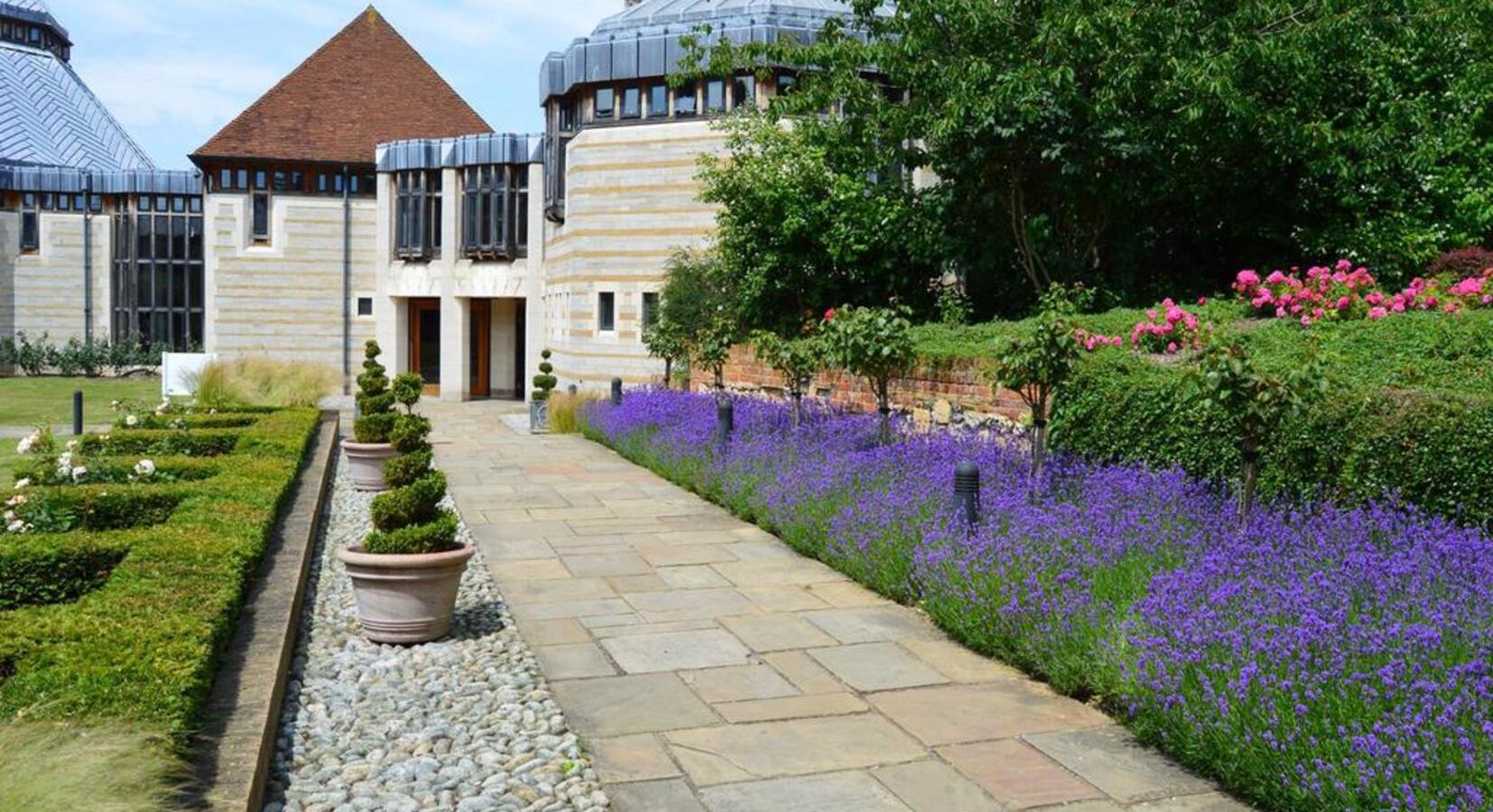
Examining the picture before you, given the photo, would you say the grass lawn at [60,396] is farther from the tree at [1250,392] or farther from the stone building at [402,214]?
the tree at [1250,392]

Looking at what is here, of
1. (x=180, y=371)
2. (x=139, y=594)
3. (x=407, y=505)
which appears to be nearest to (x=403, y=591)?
(x=407, y=505)

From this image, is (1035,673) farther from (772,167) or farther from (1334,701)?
(772,167)

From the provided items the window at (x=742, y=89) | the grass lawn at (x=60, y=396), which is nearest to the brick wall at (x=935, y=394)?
the window at (x=742, y=89)

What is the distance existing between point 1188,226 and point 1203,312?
4442 mm

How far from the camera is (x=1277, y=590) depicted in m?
5.45

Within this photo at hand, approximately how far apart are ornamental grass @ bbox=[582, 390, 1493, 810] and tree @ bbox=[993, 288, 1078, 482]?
0.28 meters

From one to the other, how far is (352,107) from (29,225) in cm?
1396

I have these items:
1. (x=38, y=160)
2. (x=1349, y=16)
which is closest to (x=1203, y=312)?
(x=1349, y=16)

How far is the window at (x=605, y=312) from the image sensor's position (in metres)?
26.3

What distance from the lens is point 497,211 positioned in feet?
109

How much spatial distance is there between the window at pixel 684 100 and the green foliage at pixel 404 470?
18.4m

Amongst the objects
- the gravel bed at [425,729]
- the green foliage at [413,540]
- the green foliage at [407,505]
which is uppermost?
the green foliage at [407,505]

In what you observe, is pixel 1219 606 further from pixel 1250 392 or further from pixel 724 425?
pixel 724 425

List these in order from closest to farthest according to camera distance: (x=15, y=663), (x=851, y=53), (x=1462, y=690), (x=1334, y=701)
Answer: (x=1462, y=690) → (x=1334, y=701) → (x=15, y=663) → (x=851, y=53)
